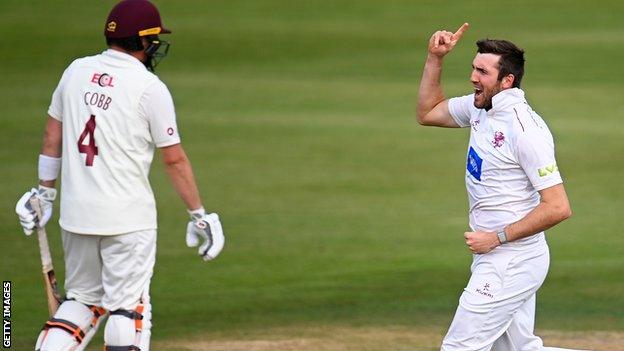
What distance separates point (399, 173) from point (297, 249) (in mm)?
3004

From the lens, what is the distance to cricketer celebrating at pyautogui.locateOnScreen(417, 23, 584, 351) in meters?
6.24

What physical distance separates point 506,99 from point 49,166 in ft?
7.32

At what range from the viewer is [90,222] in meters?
6.30

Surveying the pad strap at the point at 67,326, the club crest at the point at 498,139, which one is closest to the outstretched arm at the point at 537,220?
the club crest at the point at 498,139

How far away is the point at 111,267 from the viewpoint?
6.34 m

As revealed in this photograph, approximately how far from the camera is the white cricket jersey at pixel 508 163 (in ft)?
20.5

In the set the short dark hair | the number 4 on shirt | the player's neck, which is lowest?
the number 4 on shirt

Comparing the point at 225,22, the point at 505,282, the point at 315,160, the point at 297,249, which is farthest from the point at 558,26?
the point at 505,282

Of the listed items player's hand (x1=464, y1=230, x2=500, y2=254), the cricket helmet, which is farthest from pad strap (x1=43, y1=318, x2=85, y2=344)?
player's hand (x1=464, y1=230, x2=500, y2=254)

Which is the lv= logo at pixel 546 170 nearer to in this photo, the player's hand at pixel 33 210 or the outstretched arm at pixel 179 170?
the outstretched arm at pixel 179 170

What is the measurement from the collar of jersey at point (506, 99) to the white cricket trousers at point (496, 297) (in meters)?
0.66

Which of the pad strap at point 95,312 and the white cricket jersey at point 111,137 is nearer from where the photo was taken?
the white cricket jersey at point 111,137

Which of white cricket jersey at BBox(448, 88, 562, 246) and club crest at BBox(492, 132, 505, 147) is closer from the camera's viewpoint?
white cricket jersey at BBox(448, 88, 562, 246)

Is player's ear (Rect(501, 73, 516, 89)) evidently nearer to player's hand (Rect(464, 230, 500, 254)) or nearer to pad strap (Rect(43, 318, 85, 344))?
player's hand (Rect(464, 230, 500, 254))
